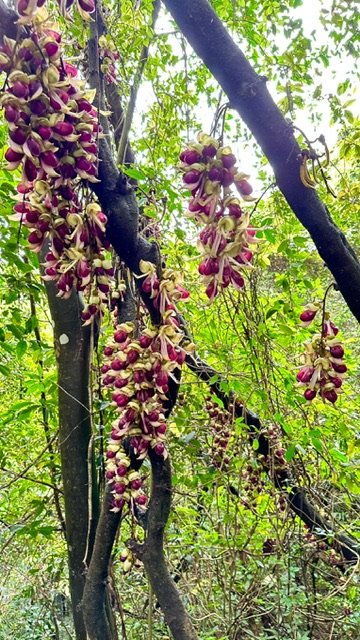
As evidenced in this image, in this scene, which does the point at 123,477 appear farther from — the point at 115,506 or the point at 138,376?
the point at 138,376

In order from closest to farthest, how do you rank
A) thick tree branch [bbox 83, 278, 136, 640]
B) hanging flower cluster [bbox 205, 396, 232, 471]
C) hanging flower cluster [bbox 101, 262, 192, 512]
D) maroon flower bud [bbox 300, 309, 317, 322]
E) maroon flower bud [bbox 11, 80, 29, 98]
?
maroon flower bud [bbox 11, 80, 29, 98]
hanging flower cluster [bbox 101, 262, 192, 512]
maroon flower bud [bbox 300, 309, 317, 322]
thick tree branch [bbox 83, 278, 136, 640]
hanging flower cluster [bbox 205, 396, 232, 471]

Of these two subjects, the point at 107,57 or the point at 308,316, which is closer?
the point at 308,316

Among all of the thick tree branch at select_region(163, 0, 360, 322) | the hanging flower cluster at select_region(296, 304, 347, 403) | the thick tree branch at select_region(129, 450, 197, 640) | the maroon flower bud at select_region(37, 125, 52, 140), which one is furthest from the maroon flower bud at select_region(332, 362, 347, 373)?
the maroon flower bud at select_region(37, 125, 52, 140)

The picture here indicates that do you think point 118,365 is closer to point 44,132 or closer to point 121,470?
point 121,470

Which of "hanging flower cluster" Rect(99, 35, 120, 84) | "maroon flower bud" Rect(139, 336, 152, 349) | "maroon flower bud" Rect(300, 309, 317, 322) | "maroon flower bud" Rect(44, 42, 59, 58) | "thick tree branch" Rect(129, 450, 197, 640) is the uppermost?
"hanging flower cluster" Rect(99, 35, 120, 84)

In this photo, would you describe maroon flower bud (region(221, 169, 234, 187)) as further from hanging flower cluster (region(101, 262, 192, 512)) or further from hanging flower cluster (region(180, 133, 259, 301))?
hanging flower cluster (region(101, 262, 192, 512))

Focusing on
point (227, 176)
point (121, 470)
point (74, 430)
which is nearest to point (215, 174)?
point (227, 176)

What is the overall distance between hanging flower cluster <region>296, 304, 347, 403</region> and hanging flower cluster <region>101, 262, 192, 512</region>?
0.26m

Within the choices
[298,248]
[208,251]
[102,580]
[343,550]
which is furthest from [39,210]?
[343,550]

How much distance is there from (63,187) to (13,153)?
10 centimetres

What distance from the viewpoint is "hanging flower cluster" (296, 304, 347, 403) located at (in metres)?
1.06

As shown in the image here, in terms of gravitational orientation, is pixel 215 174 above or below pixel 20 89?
below

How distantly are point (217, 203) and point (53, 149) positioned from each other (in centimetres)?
24

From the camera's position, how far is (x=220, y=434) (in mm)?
2129
